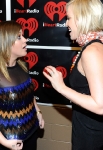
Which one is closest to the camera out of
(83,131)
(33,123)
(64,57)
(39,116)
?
(83,131)

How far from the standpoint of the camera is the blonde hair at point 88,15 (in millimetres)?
1202

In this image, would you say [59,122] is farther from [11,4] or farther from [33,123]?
[11,4]

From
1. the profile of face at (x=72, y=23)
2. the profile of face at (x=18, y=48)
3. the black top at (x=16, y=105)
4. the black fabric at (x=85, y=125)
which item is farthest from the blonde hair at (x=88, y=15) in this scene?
the black top at (x=16, y=105)

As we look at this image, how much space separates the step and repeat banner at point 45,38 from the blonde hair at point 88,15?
741 millimetres

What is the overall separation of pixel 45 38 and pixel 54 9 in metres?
0.25

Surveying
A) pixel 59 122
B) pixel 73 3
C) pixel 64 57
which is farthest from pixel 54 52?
pixel 73 3

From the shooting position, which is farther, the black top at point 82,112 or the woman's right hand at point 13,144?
the woman's right hand at point 13,144

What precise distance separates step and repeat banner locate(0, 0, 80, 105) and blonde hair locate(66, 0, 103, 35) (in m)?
0.74

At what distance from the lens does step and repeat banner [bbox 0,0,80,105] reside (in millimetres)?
1989

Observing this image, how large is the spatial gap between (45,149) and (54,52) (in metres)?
0.95

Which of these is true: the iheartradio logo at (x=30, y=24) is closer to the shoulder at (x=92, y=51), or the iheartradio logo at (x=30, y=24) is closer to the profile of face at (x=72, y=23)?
the profile of face at (x=72, y=23)

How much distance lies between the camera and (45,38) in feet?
6.72

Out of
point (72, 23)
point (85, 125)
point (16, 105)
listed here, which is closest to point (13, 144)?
point (16, 105)

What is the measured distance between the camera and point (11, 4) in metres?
2.08
